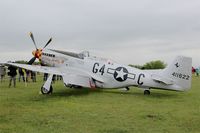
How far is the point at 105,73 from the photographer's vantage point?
16969mm

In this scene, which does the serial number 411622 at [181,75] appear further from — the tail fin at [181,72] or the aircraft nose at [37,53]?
the aircraft nose at [37,53]

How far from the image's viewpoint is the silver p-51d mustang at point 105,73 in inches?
591

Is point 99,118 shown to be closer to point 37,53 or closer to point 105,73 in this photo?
point 105,73

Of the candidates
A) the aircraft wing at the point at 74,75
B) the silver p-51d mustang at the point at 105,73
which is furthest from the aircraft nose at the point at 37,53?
the aircraft wing at the point at 74,75

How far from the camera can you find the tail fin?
583 inches

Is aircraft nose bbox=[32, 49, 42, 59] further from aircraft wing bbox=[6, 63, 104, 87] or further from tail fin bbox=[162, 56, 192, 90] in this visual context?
tail fin bbox=[162, 56, 192, 90]

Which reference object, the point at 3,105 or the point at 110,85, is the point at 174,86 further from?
the point at 3,105

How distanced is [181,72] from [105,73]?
13.1 ft

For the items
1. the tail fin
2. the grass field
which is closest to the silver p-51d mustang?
the tail fin

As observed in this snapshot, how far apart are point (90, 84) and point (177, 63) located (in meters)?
4.49

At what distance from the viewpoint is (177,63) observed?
594 inches

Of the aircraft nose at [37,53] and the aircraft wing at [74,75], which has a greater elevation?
the aircraft nose at [37,53]

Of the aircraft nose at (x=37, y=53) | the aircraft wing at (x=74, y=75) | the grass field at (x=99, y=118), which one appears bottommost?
the grass field at (x=99, y=118)

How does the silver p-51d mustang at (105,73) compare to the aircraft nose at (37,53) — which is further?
the aircraft nose at (37,53)
